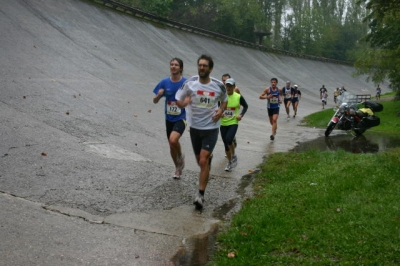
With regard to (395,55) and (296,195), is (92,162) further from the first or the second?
(395,55)

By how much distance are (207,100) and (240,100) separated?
3.21 m

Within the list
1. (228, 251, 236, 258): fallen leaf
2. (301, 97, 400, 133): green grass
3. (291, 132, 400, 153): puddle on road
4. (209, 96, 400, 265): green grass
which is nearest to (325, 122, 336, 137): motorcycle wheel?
(291, 132, 400, 153): puddle on road

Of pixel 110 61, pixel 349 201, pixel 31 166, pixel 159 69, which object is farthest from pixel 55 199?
pixel 159 69

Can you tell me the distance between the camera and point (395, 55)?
85.5ft

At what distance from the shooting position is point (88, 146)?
9391 mm

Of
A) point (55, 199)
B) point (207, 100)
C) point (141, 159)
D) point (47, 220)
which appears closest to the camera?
point (47, 220)

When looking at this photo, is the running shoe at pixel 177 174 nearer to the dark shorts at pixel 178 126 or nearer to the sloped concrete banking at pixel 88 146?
the sloped concrete banking at pixel 88 146

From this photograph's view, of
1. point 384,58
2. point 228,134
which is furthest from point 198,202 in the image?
point 384,58

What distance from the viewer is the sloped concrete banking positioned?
532 centimetres

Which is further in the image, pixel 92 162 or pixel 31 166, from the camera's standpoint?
pixel 92 162

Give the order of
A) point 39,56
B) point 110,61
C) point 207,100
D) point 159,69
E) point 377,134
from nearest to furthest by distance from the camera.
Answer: point 207,100
point 377,134
point 39,56
point 110,61
point 159,69

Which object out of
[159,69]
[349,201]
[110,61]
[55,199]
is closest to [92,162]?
[55,199]

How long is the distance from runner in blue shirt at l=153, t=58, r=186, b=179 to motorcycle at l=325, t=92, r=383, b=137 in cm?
897

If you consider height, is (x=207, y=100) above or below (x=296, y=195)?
above
